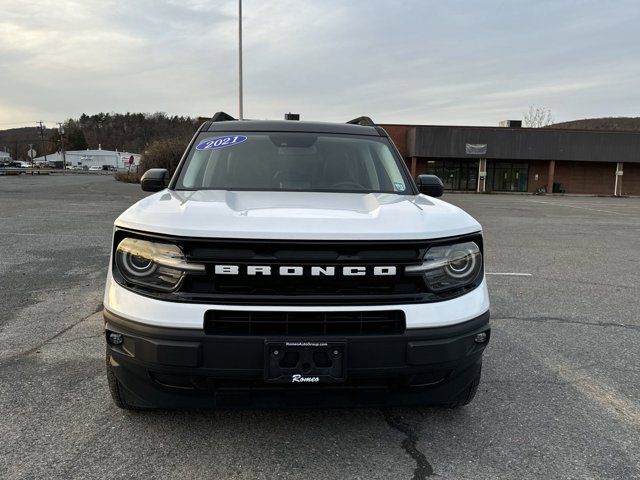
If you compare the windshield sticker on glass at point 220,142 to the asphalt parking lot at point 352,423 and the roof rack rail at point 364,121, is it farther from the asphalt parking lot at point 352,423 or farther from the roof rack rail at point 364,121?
the asphalt parking lot at point 352,423

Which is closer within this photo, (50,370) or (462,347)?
(462,347)

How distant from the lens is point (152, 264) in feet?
8.19

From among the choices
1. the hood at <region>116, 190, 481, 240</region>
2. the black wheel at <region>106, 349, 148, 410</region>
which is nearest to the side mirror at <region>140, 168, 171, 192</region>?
the hood at <region>116, 190, 481, 240</region>

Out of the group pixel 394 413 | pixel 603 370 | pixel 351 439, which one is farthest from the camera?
pixel 603 370

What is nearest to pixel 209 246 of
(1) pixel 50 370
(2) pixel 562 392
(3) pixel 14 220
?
(1) pixel 50 370

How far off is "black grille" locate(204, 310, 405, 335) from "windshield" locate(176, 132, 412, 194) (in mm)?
1361

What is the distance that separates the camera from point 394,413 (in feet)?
10.4

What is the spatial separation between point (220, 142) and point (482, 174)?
45.5 metres

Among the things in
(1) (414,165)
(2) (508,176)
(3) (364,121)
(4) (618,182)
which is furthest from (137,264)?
(4) (618,182)

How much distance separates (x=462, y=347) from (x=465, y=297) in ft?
0.83

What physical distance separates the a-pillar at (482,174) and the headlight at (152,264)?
46819mm

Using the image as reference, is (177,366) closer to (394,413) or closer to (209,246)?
(209,246)

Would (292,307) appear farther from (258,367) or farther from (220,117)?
(220,117)

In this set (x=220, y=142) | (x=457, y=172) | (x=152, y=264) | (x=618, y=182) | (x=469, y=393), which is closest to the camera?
(x=152, y=264)
